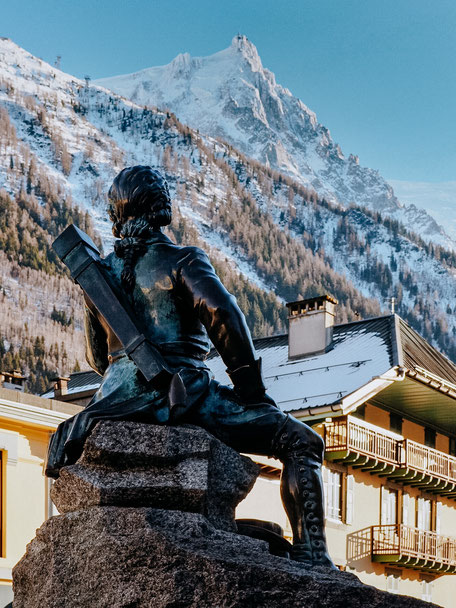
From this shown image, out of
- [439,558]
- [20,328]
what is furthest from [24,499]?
[20,328]

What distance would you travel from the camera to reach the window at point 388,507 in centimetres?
4259

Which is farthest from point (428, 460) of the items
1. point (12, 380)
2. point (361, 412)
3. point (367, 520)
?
point (12, 380)

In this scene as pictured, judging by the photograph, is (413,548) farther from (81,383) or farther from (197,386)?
(197,386)

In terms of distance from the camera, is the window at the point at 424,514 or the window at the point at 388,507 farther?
the window at the point at 424,514

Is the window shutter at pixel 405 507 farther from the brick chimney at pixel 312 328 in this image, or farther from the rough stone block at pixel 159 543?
the rough stone block at pixel 159 543

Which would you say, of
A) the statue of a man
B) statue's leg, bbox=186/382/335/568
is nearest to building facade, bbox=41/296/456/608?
the statue of a man

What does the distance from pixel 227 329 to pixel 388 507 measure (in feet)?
121

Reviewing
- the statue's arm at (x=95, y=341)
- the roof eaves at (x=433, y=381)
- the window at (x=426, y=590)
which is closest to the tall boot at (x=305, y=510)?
the statue's arm at (x=95, y=341)

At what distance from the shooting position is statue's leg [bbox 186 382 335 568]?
683cm

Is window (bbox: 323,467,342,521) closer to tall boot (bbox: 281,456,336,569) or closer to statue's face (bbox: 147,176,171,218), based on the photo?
statue's face (bbox: 147,176,171,218)

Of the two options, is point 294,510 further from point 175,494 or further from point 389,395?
point 389,395

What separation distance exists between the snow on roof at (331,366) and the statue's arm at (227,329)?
2899cm

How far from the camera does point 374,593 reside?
249 inches

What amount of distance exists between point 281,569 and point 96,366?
1.86 metres
